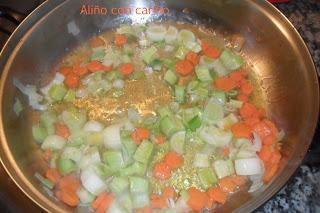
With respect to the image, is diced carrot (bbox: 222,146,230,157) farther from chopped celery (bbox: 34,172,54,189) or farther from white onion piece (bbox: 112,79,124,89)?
chopped celery (bbox: 34,172,54,189)

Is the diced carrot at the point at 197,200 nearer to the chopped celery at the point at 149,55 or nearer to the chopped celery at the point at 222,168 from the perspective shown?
the chopped celery at the point at 222,168

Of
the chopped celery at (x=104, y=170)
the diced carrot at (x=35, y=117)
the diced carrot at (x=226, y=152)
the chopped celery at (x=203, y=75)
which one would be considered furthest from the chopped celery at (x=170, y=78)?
the diced carrot at (x=35, y=117)

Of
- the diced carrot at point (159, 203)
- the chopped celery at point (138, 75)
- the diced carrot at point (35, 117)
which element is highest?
the chopped celery at point (138, 75)

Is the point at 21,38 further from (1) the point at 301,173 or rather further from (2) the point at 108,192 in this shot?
(1) the point at 301,173

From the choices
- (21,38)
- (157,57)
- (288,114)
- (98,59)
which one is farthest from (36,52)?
(288,114)

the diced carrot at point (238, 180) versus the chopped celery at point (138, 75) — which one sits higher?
the chopped celery at point (138, 75)
